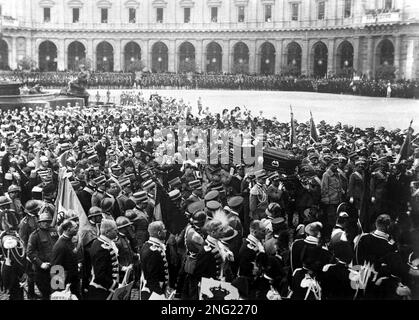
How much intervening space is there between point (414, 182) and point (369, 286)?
180 inches

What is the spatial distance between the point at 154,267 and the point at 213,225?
2.51ft

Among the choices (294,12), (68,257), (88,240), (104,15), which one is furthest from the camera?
(104,15)

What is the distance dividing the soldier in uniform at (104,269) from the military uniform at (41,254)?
88 cm

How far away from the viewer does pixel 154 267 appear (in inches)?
249

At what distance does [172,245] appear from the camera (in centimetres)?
734

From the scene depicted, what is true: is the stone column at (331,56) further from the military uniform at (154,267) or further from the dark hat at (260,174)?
the military uniform at (154,267)

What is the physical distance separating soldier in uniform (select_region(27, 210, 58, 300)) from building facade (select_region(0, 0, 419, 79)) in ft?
154

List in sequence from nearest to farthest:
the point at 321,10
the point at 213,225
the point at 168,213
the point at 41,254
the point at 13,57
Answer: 1. the point at 213,225
2. the point at 41,254
3. the point at 168,213
4. the point at 321,10
5. the point at 13,57

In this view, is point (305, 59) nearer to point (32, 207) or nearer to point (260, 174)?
point (260, 174)

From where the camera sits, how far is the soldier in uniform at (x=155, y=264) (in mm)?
6297

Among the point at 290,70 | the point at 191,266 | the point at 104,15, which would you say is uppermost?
the point at 104,15

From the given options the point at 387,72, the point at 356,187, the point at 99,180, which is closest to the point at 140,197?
the point at 99,180

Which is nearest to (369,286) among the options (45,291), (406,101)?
(45,291)

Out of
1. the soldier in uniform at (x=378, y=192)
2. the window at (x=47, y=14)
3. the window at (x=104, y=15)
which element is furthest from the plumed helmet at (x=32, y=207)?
the window at (x=47, y=14)
